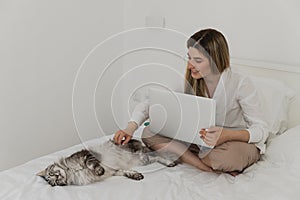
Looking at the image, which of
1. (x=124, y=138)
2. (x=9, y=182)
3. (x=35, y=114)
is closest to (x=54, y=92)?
(x=35, y=114)

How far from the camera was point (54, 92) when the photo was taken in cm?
225

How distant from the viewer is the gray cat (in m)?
1.33

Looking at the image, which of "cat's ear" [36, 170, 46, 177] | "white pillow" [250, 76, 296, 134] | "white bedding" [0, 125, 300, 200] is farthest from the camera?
"white pillow" [250, 76, 296, 134]

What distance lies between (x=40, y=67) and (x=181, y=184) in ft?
3.79

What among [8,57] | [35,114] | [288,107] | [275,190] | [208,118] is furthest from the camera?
[35,114]

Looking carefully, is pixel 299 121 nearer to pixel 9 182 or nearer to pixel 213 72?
pixel 213 72

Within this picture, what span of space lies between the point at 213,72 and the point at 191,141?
0.30 meters

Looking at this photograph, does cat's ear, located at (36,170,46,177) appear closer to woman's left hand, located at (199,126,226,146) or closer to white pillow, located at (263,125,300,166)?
woman's left hand, located at (199,126,226,146)

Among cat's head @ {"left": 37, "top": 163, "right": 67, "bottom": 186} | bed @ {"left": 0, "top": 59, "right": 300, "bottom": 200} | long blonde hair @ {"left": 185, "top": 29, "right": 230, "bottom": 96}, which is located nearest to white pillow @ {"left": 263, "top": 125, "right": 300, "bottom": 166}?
bed @ {"left": 0, "top": 59, "right": 300, "bottom": 200}

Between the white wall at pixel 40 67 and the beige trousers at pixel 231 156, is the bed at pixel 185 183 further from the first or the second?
the white wall at pixel 40 67

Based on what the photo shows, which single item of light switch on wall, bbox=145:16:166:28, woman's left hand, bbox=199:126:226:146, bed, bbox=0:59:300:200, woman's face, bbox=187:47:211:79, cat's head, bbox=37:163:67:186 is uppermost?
light switch on wall, bbox=145:16:166:28

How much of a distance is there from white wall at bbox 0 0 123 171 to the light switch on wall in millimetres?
266

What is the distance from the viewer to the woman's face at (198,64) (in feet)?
5.13

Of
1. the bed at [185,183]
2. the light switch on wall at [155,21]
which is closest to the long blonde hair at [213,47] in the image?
the bed at [185,183]
